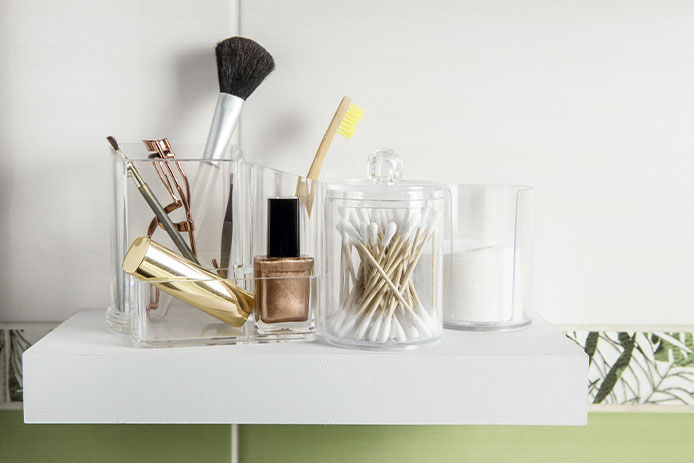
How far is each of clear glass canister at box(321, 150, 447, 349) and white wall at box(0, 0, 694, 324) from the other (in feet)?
0.38

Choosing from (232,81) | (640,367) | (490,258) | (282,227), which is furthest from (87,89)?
(640,367)

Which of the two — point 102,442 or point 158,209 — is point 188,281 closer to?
point 158,209

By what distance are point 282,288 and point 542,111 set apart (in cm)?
28

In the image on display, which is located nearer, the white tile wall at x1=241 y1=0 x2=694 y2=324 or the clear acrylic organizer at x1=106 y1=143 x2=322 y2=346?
the clear acrylic organizer at x1=106 y1=143 x2=322 y2=346

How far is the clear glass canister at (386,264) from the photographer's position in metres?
0.45

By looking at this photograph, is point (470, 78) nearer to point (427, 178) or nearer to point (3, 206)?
point (427, 178)

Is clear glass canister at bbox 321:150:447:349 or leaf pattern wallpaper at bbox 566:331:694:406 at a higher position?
clear glass canister at bbox 321:150:447:349

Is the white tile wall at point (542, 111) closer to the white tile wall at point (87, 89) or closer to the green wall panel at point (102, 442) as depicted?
the white tile wall at point (87, 89)

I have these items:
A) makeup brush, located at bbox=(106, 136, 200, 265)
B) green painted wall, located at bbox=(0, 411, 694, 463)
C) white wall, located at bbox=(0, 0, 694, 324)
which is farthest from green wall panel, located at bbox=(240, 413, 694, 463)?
makeup brush, located at bbox=(106, 136, 200, 265)

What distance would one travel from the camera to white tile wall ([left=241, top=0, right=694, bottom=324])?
58 centimetres

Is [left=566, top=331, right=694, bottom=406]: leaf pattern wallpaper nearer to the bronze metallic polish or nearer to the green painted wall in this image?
the green painted wall

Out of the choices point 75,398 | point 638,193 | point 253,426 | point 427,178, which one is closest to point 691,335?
point 638,193

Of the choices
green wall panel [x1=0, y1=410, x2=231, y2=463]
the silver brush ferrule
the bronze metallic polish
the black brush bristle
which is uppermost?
the black brush bristle

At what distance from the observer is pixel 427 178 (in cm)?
58
